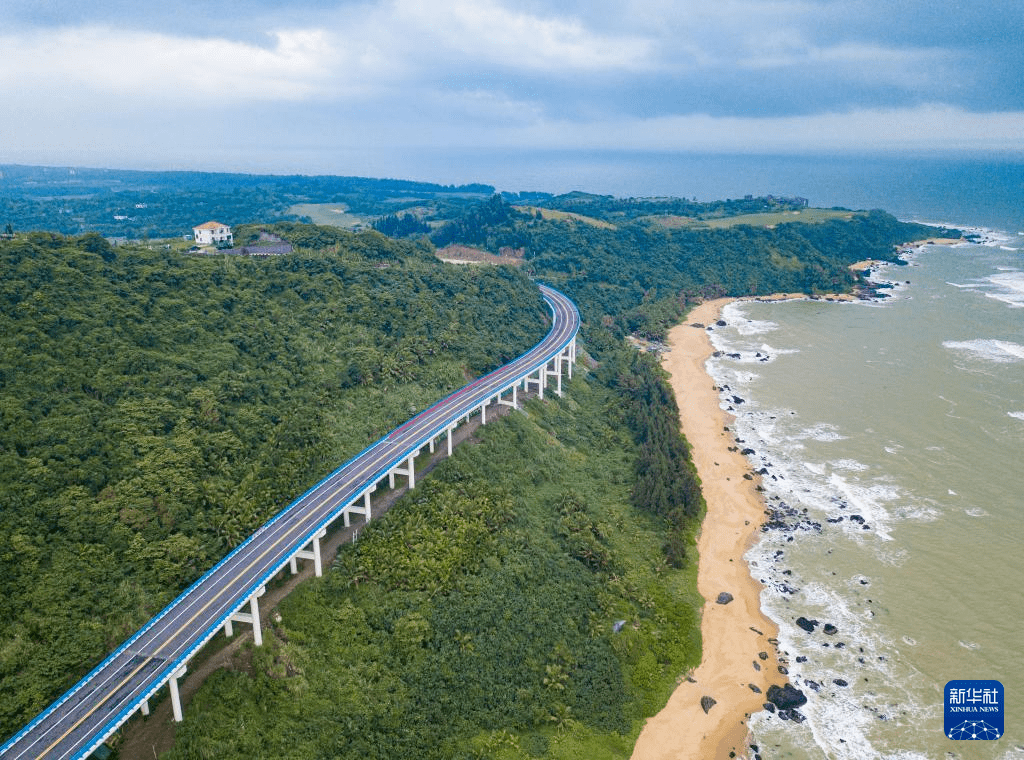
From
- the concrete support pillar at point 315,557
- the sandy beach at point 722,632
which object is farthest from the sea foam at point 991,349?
the concrete support pillar at point 315,557

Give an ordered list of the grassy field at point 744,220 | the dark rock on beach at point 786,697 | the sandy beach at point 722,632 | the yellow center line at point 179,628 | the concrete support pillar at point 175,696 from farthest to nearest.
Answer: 1. the grassy field at point 744,220
2. the dark rock on beach at point 786,697
3. the sandy beach at point 722,632
4. the concrete support pillar at point 175,696
5. the yellow center line at point 179,628

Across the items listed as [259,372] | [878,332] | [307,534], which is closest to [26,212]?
[259,372]

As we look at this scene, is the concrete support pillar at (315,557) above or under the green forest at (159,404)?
under

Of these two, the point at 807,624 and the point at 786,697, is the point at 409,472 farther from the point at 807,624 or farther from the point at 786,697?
the point at 807,624

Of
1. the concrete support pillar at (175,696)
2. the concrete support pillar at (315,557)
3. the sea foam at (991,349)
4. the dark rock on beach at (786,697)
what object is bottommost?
the dark rock on beach at (786,697)

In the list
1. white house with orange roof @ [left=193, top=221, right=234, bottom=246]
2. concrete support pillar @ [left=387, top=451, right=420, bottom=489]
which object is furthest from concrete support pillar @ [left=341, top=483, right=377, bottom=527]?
white house with orange roof @ [left=193, top=221, right=234, bottom=246]

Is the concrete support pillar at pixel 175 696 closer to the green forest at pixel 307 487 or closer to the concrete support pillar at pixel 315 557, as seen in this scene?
the green forest at pixel 307 487

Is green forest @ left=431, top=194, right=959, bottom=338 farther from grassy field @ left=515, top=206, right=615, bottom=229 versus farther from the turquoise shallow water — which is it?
the turquoise shallow water
